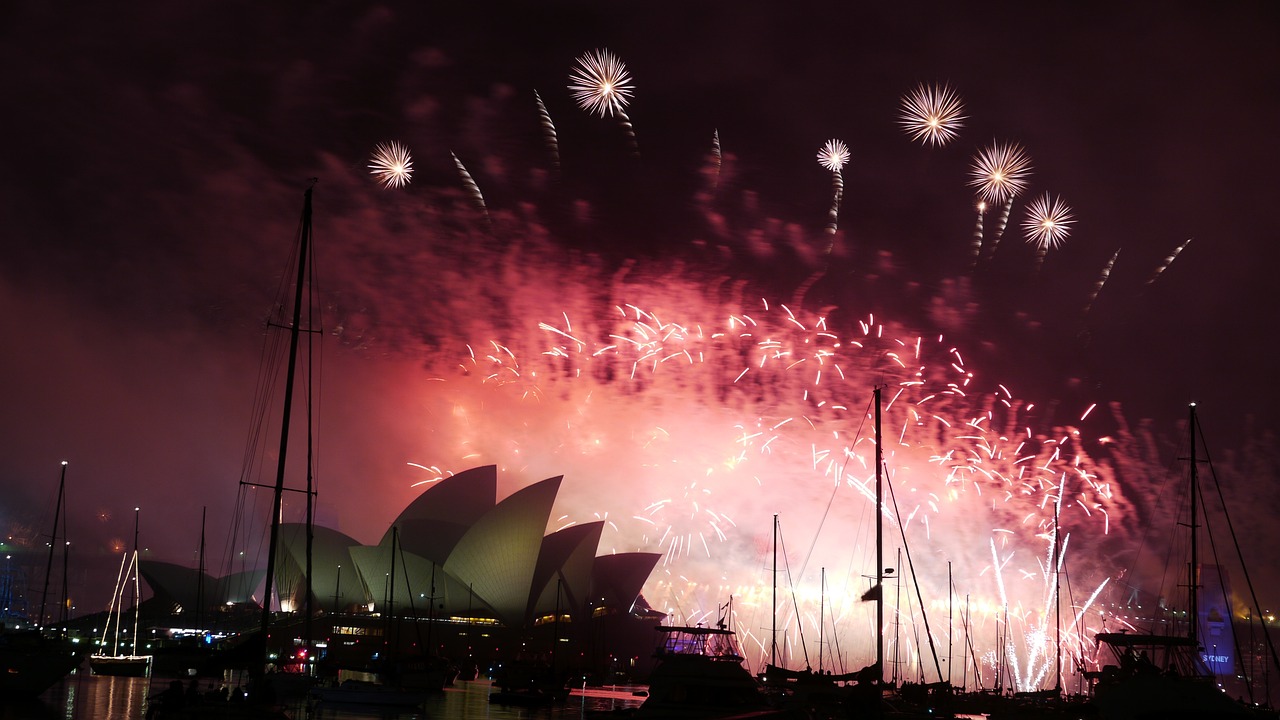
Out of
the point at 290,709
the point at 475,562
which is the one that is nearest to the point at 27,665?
the point at 290,709

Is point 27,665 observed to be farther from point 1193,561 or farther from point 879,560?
point 1193,561

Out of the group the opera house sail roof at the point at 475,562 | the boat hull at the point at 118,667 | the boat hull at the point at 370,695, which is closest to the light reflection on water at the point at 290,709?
the boat hull at the point at 370,695

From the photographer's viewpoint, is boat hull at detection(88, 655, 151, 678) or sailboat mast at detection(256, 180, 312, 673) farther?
boat hull at detection(88, 655, 151, 678)

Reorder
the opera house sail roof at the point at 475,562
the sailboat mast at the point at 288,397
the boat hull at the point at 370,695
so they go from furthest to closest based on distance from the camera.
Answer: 1. the opera house sail roof at the point at 475,562
2. the boat hull at the point at 370,695
3. the sailboat mast at the point at 288,397

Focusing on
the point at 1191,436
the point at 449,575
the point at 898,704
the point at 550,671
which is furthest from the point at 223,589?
the point at 1191,436

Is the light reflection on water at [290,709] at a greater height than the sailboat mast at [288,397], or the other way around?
the sailboat mast at [288,397]

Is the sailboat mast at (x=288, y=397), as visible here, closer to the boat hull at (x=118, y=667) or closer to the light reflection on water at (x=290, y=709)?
the light reflection on water at (x=290, y=709)

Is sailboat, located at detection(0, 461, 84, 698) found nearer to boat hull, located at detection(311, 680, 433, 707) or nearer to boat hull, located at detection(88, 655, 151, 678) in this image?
boat hull, located at detection(311, 680, 433, 707)

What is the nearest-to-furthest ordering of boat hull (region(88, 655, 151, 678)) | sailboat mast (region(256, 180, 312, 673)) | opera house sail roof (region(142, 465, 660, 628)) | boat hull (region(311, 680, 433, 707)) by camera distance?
1. sailboat mast (region(256, 180, 312, 673))
2. boat hull (region(311, 680, 433, 707))
3. boat hull (region(88, 655, 151, 678))
4. opera house sail roof (region(142, 465, 660, 628))

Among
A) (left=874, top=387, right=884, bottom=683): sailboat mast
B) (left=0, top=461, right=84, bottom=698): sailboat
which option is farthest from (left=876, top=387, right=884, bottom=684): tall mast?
(left=0, top=461, right=84, bottom=698): sailboat
